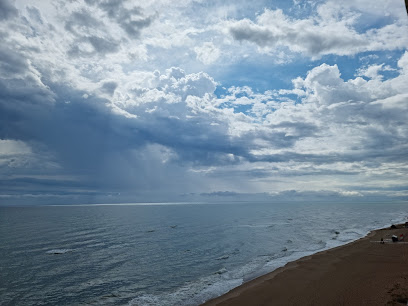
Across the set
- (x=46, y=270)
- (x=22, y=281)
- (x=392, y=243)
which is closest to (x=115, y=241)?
(x=46, y=270)

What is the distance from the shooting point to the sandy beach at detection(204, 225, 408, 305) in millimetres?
20141

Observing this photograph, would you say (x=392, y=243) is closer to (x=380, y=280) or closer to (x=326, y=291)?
(x=380, y=280)

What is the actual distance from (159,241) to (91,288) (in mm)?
27210

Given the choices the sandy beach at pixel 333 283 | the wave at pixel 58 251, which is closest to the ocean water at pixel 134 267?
the wave at pixel 58 251

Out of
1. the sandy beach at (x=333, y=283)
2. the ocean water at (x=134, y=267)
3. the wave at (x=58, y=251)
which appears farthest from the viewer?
the wave at (x=58, y=251)

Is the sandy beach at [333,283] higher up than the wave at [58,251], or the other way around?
the sandy beach at [333,283]

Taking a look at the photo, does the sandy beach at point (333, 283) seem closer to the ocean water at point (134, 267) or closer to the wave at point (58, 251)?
the ocean water at point (134, 267)

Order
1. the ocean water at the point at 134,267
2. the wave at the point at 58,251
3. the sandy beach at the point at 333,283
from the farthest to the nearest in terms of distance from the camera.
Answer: the wave at the point at 58,251 < the ocean water at the point at 134,267 < the sandy beach at the point at 333,283

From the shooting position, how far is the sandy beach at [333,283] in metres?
20.1

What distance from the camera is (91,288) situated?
86.7ft

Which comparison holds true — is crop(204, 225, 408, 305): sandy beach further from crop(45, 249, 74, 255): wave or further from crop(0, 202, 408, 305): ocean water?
crop(45, 249, 74, 255): wave

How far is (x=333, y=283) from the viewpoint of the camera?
2417 centimetres

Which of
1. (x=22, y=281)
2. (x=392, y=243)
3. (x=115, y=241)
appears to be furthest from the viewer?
(x=115, y=241)

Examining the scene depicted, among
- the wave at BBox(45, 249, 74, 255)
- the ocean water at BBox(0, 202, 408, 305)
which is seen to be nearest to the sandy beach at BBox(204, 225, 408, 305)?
the ocean water at BBox(0, 202, 408, 305)
